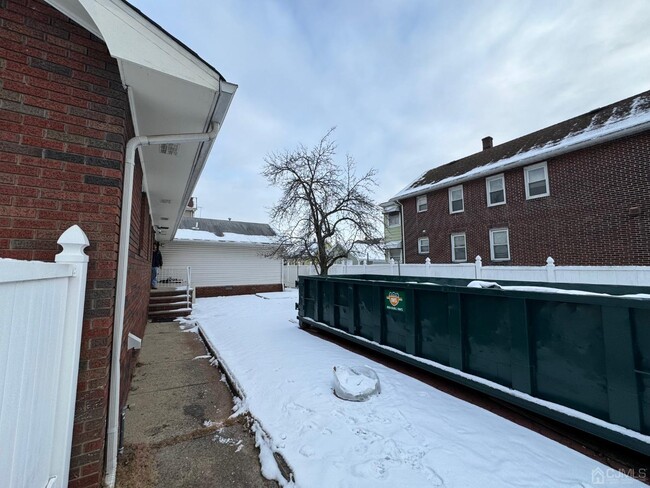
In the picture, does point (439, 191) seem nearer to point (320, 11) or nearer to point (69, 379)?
point (320, 11)

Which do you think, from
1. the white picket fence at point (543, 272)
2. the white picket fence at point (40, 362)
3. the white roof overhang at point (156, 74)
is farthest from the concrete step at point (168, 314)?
the white picket fence at point (543, 272)

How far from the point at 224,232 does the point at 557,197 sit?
53.6ft

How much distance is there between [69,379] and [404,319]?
382 cm

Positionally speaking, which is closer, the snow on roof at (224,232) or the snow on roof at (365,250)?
the snow on roof at (365,250)

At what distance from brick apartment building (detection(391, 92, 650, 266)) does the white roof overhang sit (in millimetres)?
12774

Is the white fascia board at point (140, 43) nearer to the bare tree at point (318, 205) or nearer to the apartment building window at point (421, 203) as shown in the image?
the bare tree at point (318, 205)

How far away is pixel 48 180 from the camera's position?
2.05 meters

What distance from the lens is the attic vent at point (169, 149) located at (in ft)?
12.5

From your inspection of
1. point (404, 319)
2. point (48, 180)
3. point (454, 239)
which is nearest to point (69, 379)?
point (48, 180)

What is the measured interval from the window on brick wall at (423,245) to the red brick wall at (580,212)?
8.32 feet

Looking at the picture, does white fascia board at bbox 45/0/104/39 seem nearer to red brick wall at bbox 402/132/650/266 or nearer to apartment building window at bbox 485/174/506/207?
red brick wall at bbox 402/132/650/266

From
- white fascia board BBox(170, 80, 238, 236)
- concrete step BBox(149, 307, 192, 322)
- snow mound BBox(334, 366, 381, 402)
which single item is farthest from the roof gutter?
concrete step BBox(149, 307, 192, 322)

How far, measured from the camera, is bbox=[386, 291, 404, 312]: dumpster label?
4.42 m

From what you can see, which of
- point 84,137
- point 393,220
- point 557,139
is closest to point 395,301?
point 84,137
